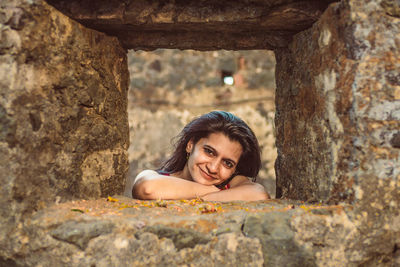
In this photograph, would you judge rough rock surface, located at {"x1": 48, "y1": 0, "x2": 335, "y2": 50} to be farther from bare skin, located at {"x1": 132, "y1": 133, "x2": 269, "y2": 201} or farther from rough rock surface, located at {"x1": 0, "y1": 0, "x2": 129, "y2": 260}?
bare skin, located at {"x1": 132, "y1": 133, "x2": 269, "y2": 201}

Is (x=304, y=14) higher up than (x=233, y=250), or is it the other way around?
(x=304, y=14)

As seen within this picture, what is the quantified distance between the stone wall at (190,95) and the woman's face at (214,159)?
2757 millimetres

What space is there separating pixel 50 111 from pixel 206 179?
968 millimetres

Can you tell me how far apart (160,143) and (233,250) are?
401 cm

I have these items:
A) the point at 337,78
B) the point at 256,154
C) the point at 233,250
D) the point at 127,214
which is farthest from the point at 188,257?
the point at 256,154

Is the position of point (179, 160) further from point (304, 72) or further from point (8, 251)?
point (8, 251)

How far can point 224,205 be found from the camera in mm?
1346

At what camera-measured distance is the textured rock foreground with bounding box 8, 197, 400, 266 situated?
102 centimetres

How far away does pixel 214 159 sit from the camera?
1929 mm

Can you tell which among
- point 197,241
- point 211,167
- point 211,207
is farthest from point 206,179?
point 197,241

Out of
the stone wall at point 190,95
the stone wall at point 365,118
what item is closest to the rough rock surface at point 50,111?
the stone wall at point 365,118

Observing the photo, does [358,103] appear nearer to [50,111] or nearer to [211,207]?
[211,207]

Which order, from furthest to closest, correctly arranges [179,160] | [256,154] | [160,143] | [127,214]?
[160,143]
[179,160]
[256,154]
[127,214]

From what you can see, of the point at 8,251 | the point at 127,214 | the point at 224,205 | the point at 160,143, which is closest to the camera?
the point at 8,251
